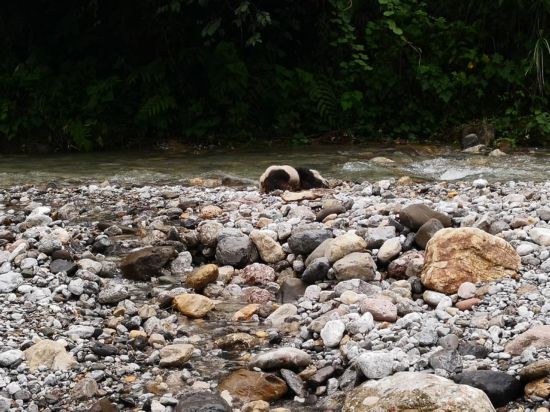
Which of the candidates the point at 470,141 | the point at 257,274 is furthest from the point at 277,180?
the point at 470,141

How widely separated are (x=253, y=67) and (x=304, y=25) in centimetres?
90

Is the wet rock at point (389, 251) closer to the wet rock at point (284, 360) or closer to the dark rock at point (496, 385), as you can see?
the wet rock at point (284, 360)

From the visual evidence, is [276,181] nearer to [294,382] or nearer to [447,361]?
[294,382]

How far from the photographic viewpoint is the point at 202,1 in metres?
7.81

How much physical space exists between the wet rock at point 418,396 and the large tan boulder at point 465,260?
926 millimetres

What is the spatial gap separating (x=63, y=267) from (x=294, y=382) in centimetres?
157

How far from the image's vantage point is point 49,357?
9.35 ft

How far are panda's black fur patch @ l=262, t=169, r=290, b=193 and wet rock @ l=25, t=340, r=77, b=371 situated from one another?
2.64 metres

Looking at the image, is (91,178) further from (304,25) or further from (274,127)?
(304,25)

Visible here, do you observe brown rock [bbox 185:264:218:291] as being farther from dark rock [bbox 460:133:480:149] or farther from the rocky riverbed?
dark rock [bbox 460:133:480:149]

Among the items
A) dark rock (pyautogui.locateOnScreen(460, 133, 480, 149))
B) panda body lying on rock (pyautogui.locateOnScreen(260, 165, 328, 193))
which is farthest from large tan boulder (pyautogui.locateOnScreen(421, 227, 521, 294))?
dark rock (pyautogui.locateOnScreen(460, 133, 480, 149))

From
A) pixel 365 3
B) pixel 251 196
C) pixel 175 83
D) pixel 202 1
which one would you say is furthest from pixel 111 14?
pixel 251 196

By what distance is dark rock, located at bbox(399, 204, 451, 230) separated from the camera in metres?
4.04

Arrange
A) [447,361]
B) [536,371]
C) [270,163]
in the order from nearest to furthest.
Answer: [536,371], [447,361], [270,163]
